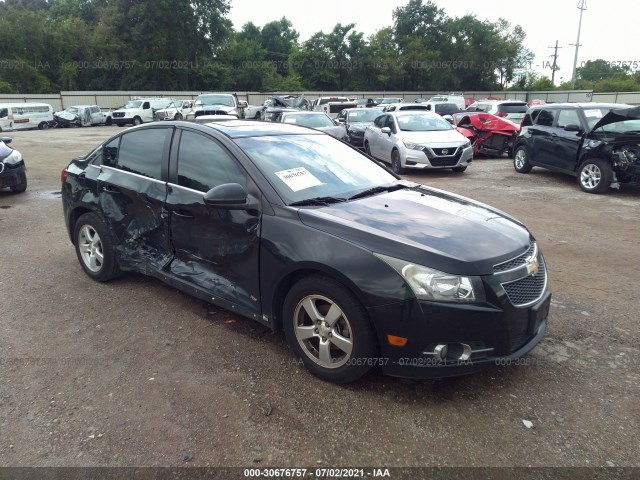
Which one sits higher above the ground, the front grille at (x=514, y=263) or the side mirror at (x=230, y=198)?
the side mirror at (x=230, y=198)

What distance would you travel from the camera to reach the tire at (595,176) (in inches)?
365

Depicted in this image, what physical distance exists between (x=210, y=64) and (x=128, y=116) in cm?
2333

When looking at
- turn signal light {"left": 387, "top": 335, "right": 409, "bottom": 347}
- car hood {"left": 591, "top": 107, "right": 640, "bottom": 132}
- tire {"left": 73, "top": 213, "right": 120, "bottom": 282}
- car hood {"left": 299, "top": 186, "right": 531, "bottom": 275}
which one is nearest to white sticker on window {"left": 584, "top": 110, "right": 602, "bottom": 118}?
car hood {"left": 591, "top": 107, "right": 640, "bottom": 132}

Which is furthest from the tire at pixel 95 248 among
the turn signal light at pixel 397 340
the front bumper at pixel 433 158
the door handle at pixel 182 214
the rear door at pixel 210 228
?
the front bumper at pixel 433 158

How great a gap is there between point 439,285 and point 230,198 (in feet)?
5.00

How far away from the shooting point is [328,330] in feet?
10.1

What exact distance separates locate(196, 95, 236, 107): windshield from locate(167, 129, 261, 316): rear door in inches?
850

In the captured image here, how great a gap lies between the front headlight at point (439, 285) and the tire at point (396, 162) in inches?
376

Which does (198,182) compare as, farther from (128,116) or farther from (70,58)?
(70,58)

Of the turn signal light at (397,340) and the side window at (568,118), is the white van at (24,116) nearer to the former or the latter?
the side window at (568,118)

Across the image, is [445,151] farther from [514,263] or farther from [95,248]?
[514,263]

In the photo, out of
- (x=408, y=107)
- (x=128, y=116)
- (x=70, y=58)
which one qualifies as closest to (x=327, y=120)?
(x=408, y=107)

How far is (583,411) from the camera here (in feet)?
9.60

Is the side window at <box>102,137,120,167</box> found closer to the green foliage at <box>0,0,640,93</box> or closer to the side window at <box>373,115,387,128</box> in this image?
the side window at <box>373,115,387,128</box>
